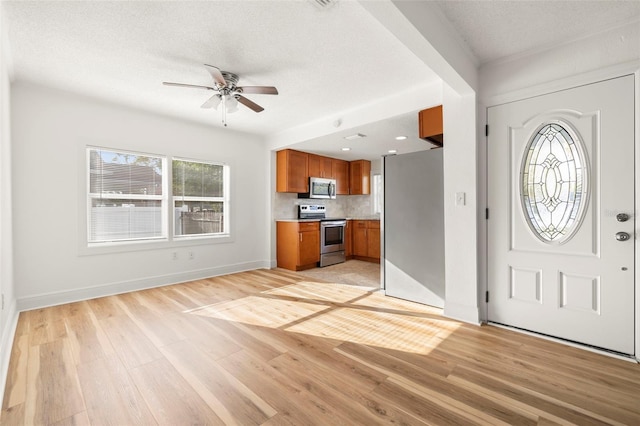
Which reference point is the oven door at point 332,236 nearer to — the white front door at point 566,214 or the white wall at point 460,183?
the white wall at point 460,183

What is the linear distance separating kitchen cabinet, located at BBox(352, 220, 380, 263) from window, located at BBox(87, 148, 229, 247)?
2.81 m

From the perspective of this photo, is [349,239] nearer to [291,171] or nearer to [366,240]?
[366,240]

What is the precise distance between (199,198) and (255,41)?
298 cm

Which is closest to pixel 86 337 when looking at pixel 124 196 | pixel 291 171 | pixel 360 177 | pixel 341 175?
pixel 124 196

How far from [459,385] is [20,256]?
436 centimetres

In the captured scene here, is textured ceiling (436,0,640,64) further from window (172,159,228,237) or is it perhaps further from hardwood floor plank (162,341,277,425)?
window (172,159,228,237)

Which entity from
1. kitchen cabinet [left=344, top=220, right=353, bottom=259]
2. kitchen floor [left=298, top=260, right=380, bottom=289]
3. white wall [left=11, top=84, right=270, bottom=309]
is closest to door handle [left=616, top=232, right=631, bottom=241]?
kitchen floor [left=298, top=260, right=380, bottom=289]

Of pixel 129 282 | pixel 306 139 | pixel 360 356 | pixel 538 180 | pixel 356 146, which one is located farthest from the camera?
pixel 356 146

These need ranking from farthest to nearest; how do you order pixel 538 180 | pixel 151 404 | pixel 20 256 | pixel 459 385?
pixel 20 256, pixel 538 180, pixel 459 385, pixel 151 404

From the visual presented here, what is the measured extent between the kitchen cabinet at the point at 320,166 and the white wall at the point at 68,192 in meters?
2.12

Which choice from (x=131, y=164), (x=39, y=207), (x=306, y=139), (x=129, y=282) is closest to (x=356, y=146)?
(x=306, y=139)

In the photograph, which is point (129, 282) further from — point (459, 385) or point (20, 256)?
point (459, 385)

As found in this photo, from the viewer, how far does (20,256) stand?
10.2 feet

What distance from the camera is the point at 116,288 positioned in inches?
148
